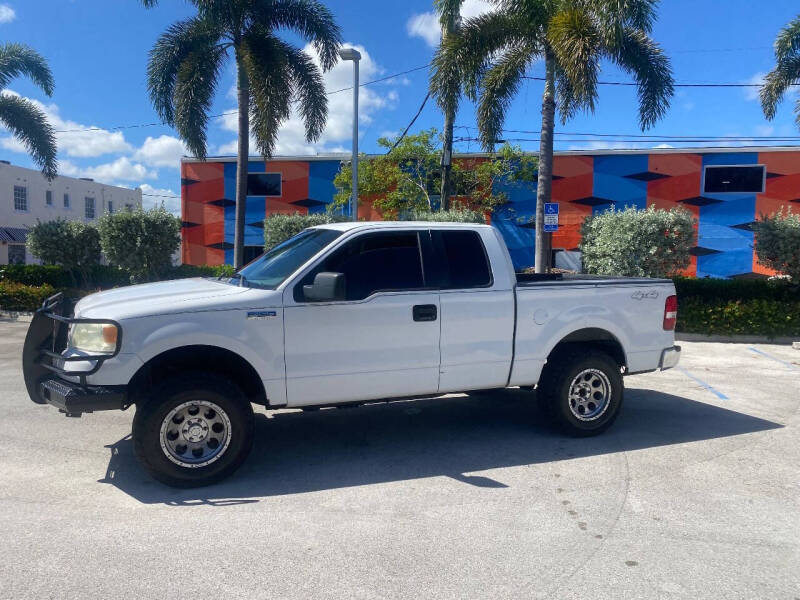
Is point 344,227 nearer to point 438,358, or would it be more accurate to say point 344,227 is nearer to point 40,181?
point 438,358

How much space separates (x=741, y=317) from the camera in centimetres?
1284

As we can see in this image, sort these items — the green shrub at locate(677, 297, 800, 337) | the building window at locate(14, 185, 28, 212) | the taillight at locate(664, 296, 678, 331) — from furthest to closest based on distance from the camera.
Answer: the building window at locate(14, 185, 28, 212)
the green shrub at locate(677, 297, 800, 337)
the taillight at locate(664, 296, 678, 331)

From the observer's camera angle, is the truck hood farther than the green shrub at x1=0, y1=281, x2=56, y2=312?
No

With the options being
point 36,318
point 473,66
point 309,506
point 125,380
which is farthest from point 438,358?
point 473,66

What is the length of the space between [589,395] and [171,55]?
1490cm

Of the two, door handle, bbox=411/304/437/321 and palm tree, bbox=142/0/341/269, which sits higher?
palm tree, bbox=142/0/341/269

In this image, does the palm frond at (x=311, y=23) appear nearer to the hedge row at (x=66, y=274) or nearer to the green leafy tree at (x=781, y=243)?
the hedge row at (x=66, y=274)

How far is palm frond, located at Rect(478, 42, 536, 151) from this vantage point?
15562 millimetres

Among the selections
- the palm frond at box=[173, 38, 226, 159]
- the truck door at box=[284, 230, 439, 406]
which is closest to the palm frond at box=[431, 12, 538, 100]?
the palm frond at box=[173, 38, 226, 159]

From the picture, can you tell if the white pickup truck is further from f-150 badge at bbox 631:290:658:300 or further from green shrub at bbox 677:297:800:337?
green shrub at bbox 677:297:800:337

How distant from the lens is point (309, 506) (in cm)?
450

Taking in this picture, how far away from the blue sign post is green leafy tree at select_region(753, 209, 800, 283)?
166 inches

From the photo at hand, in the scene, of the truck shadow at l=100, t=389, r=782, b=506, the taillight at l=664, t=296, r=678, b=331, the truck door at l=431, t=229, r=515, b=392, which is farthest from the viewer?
the taillight at l=664, t=296, r=678, b=331

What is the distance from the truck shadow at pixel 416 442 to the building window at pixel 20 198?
37.9 m
